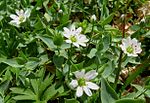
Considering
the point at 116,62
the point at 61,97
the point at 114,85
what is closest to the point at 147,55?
the point at 116,62

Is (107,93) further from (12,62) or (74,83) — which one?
(12,62)

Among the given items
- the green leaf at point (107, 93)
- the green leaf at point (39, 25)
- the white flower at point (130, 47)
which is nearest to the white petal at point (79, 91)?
the green leaf at point (107, 93)

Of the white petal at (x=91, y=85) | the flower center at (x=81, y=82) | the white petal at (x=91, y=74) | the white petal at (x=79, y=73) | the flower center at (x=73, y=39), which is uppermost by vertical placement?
the flower center at (x=73, y=39)

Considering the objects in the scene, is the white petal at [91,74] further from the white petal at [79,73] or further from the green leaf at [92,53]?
the green leaf at [92,53]

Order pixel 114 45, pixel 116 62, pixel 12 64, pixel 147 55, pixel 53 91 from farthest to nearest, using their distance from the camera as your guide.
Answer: pixel 147 55 < pixel 114 45 < pixel 116 62 < pixel 12 64 < pixel 53 91

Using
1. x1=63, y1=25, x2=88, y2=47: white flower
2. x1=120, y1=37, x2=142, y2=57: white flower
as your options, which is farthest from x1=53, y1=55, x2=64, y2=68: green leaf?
x1=120, y1=37, x2=142, y2=57: white flower

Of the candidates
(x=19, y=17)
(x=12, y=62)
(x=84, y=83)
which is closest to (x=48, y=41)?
(x=12, y=62)

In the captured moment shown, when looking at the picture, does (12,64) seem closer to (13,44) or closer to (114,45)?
(13,44)
